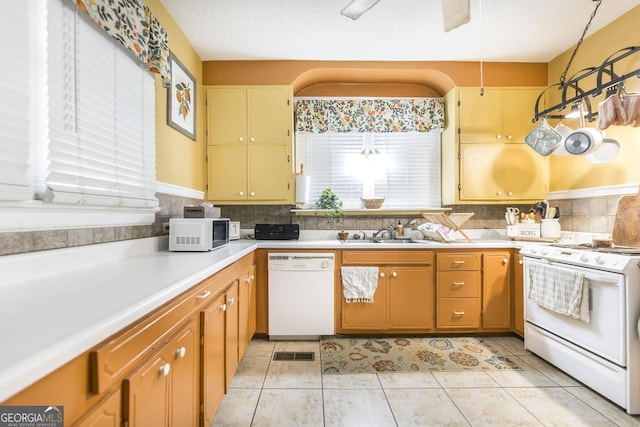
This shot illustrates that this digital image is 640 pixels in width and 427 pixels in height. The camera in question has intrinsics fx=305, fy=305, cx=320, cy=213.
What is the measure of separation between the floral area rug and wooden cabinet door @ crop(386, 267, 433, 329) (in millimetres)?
170

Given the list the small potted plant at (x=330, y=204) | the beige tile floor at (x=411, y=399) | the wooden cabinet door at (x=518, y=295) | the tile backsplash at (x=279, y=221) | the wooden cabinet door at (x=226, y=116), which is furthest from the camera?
the small potted plant at (x=330, y=204)

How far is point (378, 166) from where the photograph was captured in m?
3.53

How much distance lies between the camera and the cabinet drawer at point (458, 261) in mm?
2795

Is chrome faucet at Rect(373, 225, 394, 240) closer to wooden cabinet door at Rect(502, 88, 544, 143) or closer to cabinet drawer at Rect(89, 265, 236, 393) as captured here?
wooden cabinet door at Rect(502, 88, 544, 143)

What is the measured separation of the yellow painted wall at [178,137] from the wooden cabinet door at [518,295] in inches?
120

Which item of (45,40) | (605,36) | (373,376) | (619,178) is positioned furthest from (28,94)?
(605,36)

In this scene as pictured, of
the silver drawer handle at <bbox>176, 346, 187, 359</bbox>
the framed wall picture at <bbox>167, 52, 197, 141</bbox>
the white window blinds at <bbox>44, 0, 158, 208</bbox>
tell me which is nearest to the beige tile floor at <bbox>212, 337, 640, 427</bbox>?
the silver drawer handle at <bbox>176, 346, 187, 359</bbox>

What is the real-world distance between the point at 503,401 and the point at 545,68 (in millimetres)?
3213

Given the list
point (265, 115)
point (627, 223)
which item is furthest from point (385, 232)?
point (627, 223)

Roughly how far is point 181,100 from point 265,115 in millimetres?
818

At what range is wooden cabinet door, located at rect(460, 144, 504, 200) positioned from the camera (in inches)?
123

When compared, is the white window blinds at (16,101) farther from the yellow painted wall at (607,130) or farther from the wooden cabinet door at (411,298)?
the yellow painted wall at (607,130)

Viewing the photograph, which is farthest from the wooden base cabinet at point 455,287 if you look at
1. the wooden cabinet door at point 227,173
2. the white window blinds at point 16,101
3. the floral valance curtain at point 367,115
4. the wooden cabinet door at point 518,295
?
the white window blinds at point 16,101

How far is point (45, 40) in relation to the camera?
1278 millimetres
